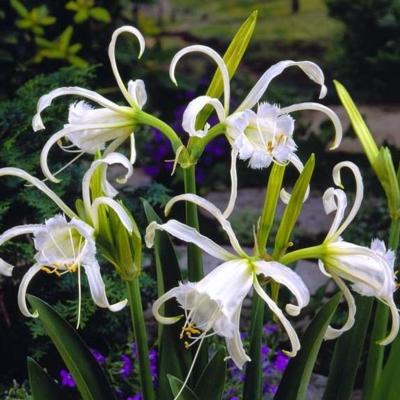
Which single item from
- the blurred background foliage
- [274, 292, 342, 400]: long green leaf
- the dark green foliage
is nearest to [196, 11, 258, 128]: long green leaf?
[274, 292, 342, 400]: long green leaf

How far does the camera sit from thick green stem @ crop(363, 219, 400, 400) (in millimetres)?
1771

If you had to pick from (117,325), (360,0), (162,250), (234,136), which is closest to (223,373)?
(162,250)

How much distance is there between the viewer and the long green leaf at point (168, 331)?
1.70m

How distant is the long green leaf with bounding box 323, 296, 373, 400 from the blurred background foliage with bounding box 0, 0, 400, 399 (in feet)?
2.88

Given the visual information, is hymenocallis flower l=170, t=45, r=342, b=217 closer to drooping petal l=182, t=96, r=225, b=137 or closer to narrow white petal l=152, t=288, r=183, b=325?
drooping petal l=182, t=96, r=225, b=137

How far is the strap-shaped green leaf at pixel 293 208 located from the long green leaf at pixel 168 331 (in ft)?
0.94

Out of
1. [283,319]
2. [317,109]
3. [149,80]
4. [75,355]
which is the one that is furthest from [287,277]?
[149,80]

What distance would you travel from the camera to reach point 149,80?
4.89m

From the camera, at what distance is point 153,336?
2.89 metres

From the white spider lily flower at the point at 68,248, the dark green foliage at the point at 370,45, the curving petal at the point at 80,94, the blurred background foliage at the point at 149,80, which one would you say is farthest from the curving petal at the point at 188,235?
the dark green foliage at the point at 370,45

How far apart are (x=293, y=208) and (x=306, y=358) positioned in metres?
0.34

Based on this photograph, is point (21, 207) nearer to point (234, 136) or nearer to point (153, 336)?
point (153, 336)

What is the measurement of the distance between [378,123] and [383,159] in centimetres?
343

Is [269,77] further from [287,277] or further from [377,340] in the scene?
[377,340]
